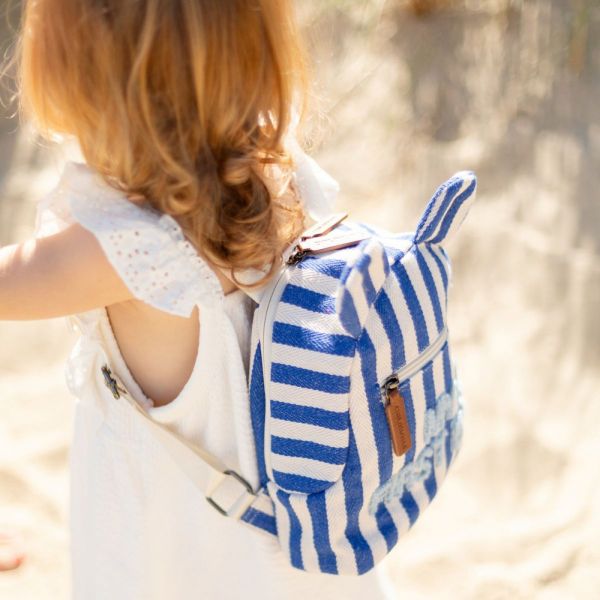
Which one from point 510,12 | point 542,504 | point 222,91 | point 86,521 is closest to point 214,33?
point 222,91

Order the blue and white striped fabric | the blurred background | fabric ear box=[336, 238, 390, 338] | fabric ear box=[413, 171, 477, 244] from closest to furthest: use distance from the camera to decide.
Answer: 1. fabric ear box=[336, 238, 390, 338]
2. the blue and white striped fabric
3. fabric ear box=[413, 171, 477, 244]
4. the blurred background

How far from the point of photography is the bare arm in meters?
0.99

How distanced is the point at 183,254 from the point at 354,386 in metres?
0.25

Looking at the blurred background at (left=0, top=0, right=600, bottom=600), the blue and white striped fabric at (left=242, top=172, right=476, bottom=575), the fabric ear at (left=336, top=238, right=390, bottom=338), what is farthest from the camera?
the blurred background at (left=0, top=0, right=600, bottom=600)

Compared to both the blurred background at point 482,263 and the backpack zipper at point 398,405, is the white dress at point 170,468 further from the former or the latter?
the blurred background at point 482,263

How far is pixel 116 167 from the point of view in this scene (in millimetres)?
1010

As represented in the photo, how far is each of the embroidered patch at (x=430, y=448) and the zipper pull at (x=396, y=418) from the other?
0.06 m

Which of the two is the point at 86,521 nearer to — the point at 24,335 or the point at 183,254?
the point at 183,254

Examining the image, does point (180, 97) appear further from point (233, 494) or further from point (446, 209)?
point (233, 494)

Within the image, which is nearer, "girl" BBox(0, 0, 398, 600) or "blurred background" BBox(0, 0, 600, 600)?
"girl" BBox(0, 0, 398, 600)

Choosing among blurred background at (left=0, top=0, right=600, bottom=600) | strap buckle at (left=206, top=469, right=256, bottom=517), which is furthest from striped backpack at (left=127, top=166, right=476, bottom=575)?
blurred background at (left=0, top=0, right=600, bottom=600)

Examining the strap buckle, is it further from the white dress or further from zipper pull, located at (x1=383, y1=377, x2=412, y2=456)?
zipper pull, located at (x1=383, y1=377, x2=412, y2=456)

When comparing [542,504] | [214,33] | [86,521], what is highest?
[214,33]

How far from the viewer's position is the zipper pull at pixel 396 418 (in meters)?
1.10
